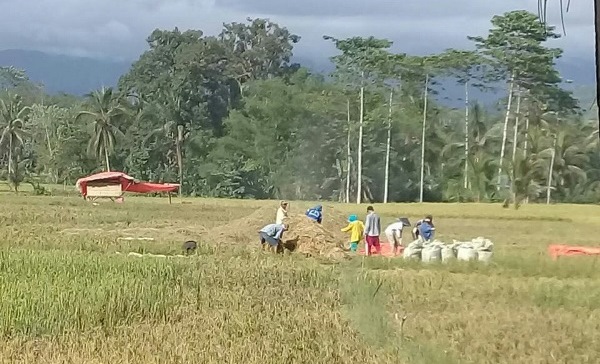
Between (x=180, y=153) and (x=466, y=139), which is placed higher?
(x=466, y=139)

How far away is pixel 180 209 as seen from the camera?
26.4 meters

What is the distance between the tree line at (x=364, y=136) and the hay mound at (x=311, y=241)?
16.0m

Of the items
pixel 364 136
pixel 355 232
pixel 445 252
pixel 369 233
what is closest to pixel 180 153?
pixel 364 136

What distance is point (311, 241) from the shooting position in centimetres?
1355

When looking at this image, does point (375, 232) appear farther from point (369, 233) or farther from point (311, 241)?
point (311, 241)

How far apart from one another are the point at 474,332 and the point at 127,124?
119 ft

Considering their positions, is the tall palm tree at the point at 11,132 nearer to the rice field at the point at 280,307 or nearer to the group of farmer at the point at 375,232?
the rice field at the point at 280,307

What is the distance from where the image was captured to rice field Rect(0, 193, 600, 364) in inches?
238

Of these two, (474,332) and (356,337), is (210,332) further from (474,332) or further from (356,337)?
(474,332)

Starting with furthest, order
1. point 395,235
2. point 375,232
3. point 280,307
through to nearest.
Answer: point 395,235 < point 375,232 < point 280,307

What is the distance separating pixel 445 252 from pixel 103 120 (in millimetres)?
28467

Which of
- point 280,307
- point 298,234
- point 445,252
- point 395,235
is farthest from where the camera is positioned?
point 298,234

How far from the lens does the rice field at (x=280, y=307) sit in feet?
19.9

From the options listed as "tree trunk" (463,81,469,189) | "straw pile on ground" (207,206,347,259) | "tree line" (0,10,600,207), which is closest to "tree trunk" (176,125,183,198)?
"tree line" (0,10,600,207)
